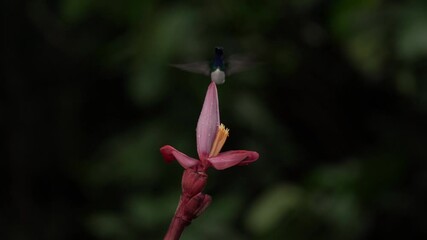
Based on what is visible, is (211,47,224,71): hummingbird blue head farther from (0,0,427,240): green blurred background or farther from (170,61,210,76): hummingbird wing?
(0,0,427,240): green blurred background

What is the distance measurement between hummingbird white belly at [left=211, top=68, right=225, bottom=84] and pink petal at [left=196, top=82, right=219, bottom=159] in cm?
19

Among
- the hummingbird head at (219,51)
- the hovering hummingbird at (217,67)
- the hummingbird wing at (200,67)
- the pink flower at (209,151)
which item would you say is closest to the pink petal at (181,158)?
the pink flower at (209,151)

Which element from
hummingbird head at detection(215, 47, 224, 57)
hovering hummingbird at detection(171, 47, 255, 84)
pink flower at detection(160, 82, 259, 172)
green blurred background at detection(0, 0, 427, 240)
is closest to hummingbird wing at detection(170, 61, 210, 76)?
hovering hummingbird at detection(171, 47, 255, 84)

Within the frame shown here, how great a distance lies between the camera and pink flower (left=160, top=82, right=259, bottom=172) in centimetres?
93

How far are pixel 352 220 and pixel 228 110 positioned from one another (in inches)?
19.4

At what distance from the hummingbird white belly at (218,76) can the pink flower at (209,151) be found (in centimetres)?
19

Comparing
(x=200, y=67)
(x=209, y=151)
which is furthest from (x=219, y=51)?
(x=209, y=151)

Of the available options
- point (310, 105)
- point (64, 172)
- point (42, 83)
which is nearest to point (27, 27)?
point (42, 83)

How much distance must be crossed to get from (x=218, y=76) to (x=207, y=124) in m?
0.24

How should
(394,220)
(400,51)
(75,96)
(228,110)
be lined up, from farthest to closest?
(75,96) < (394,220) < (228,110) < (400,51)

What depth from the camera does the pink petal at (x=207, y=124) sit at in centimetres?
94

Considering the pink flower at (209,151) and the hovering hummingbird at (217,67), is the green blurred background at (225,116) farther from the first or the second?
the pink flower at (209,151)

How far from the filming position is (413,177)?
2789 mm

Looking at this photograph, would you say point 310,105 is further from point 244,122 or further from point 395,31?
point 395,31
